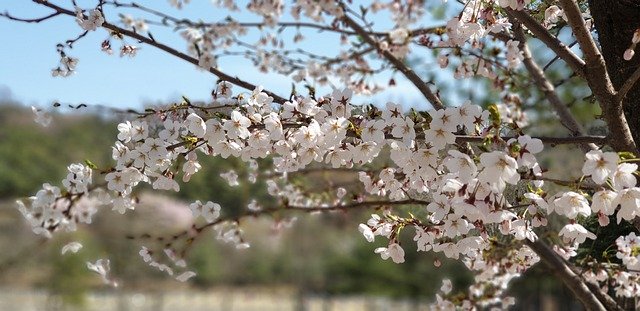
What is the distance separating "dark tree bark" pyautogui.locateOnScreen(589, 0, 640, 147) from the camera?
170cm

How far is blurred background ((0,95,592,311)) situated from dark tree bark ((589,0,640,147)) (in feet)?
25.3

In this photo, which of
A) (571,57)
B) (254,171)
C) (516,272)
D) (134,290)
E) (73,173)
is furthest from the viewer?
(134,290)

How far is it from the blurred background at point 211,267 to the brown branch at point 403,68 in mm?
6847

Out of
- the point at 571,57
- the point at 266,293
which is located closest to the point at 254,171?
the point at 571,57

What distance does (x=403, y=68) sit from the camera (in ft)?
8.04

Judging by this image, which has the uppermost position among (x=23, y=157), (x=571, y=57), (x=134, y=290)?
(x=23, y=157)

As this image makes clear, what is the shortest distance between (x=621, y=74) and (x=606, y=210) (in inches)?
21.2

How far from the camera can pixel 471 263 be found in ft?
8.43

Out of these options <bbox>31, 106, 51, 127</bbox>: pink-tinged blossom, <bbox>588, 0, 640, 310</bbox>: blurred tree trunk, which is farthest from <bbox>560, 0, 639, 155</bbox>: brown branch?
<bbox>31, 106, 51, 127</bbox>: pink-tinged blossom

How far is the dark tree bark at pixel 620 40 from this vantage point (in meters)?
1.70

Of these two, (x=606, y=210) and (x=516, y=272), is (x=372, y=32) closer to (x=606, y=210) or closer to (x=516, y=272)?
(x=516, y=272)

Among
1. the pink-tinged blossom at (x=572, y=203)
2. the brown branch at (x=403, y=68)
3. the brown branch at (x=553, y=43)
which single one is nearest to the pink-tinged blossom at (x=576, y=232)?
the pink-tinged blossom at (x=572, y=203)

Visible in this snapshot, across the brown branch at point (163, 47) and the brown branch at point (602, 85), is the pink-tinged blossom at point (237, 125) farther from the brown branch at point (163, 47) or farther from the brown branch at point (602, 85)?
the brown branch at point (602, 85)

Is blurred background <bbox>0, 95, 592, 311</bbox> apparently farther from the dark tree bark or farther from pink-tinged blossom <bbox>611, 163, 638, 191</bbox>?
pink-tinged blossom <bbox>611, 163, 638, 191</bbox>
